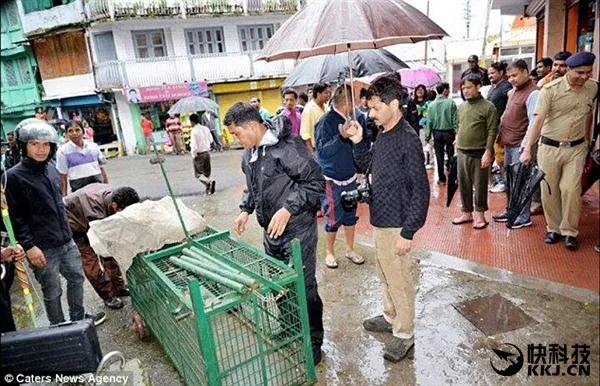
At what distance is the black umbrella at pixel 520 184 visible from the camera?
4102mm

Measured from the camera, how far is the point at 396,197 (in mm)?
2748

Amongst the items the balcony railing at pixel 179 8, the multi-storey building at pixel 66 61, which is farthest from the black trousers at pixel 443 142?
the multi-storey building at pixel 66 61

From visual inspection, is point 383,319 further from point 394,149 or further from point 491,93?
point 491,93

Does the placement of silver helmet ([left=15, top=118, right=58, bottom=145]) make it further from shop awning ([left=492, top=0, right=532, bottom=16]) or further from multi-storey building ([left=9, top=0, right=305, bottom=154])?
multi-storey building ([left=9, top=0, right=305, bottom=154])

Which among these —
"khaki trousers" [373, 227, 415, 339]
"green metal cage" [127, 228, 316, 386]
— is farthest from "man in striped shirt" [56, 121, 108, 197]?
"khaki trousers" [373, 227, 415, 339]

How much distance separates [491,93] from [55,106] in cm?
2018

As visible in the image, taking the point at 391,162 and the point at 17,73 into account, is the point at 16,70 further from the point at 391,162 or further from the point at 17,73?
the point at 391,162

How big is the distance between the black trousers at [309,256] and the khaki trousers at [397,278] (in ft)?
1.51

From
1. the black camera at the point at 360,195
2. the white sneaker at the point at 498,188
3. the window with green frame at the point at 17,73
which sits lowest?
the white sneaker at the point at 498,188

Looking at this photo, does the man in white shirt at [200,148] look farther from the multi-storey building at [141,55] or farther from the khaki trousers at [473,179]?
the multi-storey building at [141,55]

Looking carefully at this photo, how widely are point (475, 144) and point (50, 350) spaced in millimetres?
4451

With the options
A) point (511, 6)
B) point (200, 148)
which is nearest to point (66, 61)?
point (200, 148)

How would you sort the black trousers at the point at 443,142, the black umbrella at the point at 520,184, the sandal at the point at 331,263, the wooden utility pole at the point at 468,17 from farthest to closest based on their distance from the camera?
the wooden utility pole at the point at 468,17 → the black trousers at the point at 443,142 → the sandal at the point at 331,263 → the black umbrella at the point at 520,184

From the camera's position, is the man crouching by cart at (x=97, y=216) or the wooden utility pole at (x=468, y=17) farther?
the wooden utility pole at (x=468, y=17)
